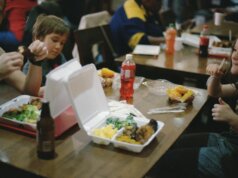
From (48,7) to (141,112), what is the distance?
5.77 feet

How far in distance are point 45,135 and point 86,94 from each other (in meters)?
0.31

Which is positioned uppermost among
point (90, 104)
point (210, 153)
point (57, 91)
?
point (57, 91)

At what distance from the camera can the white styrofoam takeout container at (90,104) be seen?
60.7 inches

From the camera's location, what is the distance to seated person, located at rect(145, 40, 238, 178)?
1.78 metres

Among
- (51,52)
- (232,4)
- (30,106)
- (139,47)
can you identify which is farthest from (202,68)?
(232,4)

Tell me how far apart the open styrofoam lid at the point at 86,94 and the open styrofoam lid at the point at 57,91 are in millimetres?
46

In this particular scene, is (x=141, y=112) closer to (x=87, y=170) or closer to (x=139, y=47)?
(x=87, y=170)

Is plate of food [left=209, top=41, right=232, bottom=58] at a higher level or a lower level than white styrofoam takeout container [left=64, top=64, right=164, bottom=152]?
lower

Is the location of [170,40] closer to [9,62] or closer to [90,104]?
[90,104]

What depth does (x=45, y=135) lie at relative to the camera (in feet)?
4.72

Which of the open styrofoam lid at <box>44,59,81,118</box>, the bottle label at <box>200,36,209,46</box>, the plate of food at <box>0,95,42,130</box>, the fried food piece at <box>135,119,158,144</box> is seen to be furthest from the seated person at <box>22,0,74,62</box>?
the fried food piece at <box>135,119,158,144</box>

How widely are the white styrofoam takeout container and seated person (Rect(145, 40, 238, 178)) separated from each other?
31cm

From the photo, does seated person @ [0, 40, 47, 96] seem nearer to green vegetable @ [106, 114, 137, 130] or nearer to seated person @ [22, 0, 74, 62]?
green vegetable @ [106, 114, 137, 130]

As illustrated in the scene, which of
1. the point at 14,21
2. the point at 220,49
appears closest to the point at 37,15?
the point at 14,21
